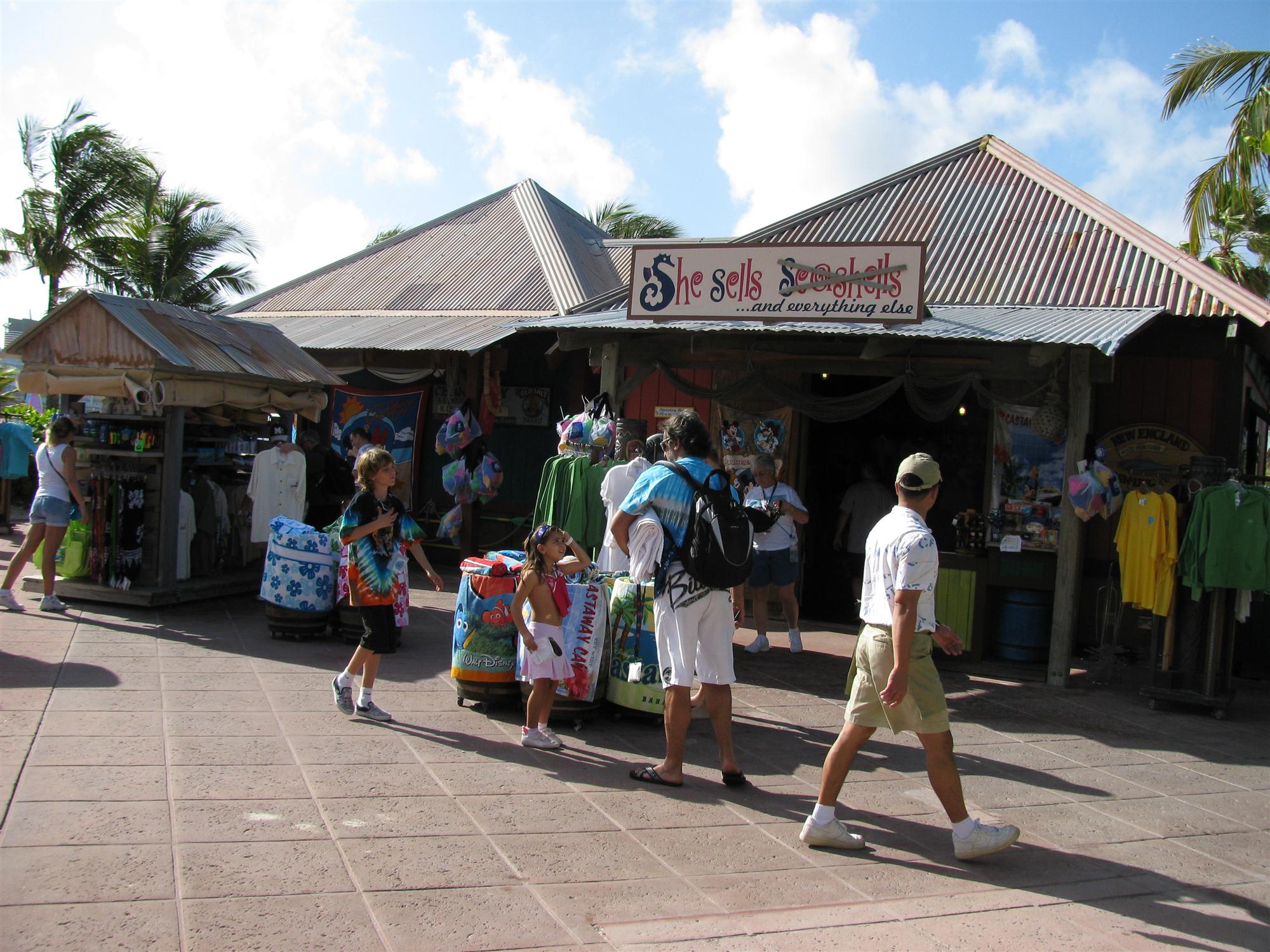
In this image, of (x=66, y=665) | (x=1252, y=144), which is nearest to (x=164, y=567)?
(x=66, y=665)

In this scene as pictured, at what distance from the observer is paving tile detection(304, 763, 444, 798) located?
16.4 ft

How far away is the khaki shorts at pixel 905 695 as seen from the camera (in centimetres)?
455

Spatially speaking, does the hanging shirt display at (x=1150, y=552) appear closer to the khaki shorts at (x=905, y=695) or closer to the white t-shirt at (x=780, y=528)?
the white t-shirt at (x=780, y=528)

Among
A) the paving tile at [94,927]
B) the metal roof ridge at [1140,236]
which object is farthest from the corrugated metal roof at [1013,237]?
the paving tile at [94,927]

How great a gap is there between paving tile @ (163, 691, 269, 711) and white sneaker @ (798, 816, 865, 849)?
3.46m

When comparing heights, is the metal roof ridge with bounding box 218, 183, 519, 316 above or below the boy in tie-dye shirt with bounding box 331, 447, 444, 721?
above

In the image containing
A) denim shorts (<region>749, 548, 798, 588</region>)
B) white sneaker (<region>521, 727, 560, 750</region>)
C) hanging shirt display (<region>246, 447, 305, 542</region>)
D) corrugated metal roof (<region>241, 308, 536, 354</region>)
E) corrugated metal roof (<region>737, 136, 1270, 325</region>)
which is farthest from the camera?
corrugated metal roof (<region>241, 308, 536, 354</region>)

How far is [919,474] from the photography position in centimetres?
462

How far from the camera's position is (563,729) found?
642 centimetres

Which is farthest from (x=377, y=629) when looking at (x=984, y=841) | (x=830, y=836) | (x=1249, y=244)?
(x=1249, y=244)

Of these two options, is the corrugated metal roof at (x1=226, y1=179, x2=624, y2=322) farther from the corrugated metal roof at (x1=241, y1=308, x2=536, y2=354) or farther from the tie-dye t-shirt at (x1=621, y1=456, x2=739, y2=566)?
the tie-dye t-shirt at (x1=621, y1=456, x2=739, y2=566)

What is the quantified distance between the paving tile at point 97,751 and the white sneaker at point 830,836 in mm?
3182

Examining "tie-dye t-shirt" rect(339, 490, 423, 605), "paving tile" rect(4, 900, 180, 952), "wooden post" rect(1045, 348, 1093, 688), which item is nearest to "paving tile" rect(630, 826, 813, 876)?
"paving tile" rect(4, 900, 180, 952)

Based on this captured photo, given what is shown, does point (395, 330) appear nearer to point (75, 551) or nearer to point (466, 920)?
point (75, 551)
